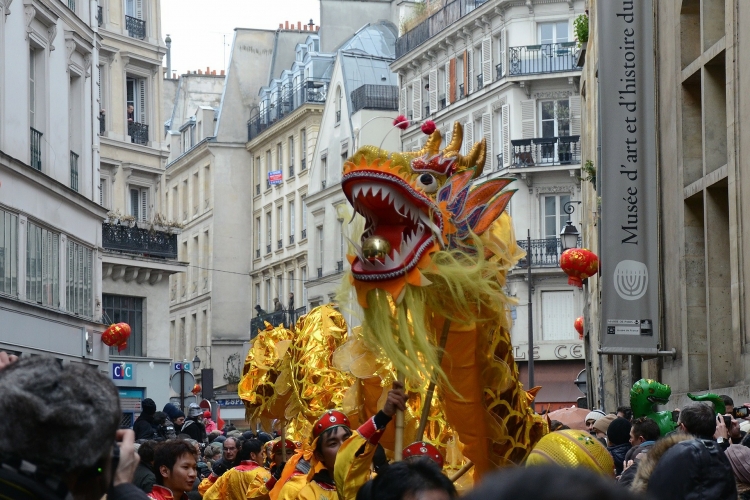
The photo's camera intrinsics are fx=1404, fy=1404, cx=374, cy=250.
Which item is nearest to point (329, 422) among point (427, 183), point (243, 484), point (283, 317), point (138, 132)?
point (427, 183)

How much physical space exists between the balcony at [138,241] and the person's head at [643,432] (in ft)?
101

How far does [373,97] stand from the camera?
181ft

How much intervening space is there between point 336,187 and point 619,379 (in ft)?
107

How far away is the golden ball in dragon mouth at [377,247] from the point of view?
266 inches

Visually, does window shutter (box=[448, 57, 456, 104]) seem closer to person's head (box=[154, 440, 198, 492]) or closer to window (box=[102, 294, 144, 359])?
window (box=[102, 294, 144, 359])

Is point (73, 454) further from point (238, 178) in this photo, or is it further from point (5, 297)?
point (238, 178)

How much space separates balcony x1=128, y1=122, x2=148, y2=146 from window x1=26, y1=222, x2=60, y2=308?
13.3 meters

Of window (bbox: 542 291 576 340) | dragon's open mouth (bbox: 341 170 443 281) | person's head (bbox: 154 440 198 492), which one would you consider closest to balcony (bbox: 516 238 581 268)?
window (bbox: 542 291 576 340)

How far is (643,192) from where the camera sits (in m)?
18.9

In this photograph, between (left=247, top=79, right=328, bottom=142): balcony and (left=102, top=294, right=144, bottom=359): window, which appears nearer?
(left=102, top=294, right=144, bottom=359): window

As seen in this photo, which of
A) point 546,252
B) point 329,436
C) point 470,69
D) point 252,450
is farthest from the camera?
point 470,69

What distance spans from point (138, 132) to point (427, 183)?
35579 mm

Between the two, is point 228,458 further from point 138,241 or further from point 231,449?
point 138,241

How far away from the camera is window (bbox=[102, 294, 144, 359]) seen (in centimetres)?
4025
